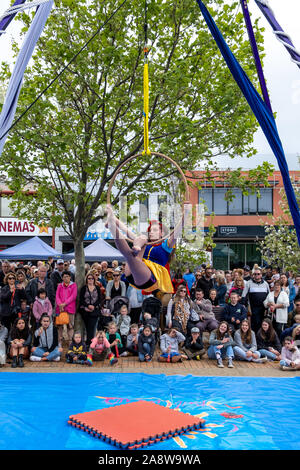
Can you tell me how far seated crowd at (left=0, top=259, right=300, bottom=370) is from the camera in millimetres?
7434

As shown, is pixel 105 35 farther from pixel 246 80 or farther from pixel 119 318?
pixel 119 318

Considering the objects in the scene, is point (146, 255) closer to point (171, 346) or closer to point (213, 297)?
point (171, 346)

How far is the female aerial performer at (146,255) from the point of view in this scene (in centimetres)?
395

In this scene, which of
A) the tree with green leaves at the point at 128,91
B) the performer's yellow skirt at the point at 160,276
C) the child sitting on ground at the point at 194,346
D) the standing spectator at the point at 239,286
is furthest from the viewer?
the standing spectator at the point at 239,286

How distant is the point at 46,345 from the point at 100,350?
897mm

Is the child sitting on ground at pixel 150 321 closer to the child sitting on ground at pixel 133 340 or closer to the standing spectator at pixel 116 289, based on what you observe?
the child sitting on ground at pixel 133 340

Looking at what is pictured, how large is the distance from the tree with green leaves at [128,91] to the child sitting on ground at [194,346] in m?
2.68

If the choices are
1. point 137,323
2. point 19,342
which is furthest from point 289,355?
point 19,342

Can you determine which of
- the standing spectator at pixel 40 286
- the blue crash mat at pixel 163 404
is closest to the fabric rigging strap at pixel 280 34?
the blue crash mat at pixel 163 404

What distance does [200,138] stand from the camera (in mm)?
7262

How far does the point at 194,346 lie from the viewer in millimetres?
7859

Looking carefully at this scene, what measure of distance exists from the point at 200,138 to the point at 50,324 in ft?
12.6

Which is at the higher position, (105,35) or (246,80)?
(105,35)

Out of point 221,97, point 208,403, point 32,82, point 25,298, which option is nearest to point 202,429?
point 208,403
